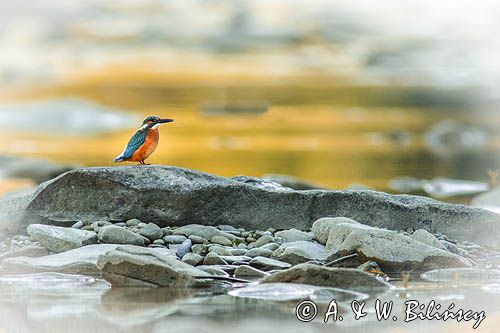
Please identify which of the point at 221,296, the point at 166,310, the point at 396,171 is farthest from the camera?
the point at 396,171

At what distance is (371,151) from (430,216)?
8.25m

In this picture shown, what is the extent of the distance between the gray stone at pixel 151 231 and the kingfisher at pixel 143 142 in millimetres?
554

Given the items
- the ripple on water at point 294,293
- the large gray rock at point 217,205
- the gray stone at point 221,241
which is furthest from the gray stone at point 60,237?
the ripple on water at point 294,293

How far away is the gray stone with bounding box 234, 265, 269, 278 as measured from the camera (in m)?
5.54

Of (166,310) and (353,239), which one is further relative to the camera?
(353,239)

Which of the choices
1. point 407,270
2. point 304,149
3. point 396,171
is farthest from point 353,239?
point 304,149

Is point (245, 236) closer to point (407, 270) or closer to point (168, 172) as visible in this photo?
point (168, 172)

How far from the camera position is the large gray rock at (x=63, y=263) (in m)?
5.53

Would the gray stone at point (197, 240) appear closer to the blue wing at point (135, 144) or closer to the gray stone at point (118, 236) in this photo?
the gray stone at point (118, 236)

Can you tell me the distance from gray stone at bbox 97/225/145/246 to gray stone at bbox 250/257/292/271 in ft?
2.39

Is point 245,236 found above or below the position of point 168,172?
below

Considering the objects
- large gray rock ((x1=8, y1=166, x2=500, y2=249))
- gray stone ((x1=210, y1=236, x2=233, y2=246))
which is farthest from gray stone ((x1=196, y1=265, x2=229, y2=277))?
large gray rock ((x1=8, y1=166, x2=500, y2=249))

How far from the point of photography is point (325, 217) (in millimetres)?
6438

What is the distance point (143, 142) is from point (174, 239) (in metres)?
0.74
